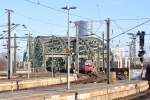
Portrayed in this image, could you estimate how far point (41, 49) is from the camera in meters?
197

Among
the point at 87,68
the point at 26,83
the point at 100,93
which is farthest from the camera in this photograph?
the point at 87,68

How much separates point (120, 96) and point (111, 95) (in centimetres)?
389

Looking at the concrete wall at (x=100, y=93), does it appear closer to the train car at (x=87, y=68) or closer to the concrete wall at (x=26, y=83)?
the concrete wall at (x=26, y=83)

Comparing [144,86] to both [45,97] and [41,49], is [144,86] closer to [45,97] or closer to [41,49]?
[45,97]

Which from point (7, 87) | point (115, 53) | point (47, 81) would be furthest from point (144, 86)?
point (115, 53)

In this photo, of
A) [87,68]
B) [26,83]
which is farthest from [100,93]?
[87,68]

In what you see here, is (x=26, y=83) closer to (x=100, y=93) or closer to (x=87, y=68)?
(x=100, y=93)

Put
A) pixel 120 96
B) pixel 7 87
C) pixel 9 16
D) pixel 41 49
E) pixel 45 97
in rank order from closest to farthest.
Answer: pixel 45 97, pixel 120 96, pixel 7 87, pixel 9 16, pixel 41 49

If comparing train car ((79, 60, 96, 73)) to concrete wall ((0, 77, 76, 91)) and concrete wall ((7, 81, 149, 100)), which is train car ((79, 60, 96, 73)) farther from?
concrete wall ((7, 81, 149, 100))

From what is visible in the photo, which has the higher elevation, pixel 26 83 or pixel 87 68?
pixel 87 68

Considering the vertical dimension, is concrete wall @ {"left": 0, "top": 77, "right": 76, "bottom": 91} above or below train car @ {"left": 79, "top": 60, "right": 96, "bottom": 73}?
below

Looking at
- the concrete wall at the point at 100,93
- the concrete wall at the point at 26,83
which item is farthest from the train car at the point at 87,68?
the concrete wall at the point at 100,93

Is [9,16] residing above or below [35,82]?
above

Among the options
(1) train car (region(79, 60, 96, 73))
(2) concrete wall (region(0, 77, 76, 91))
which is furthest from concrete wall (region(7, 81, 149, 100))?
(1) train car (region(79, 60, 96, 73))
